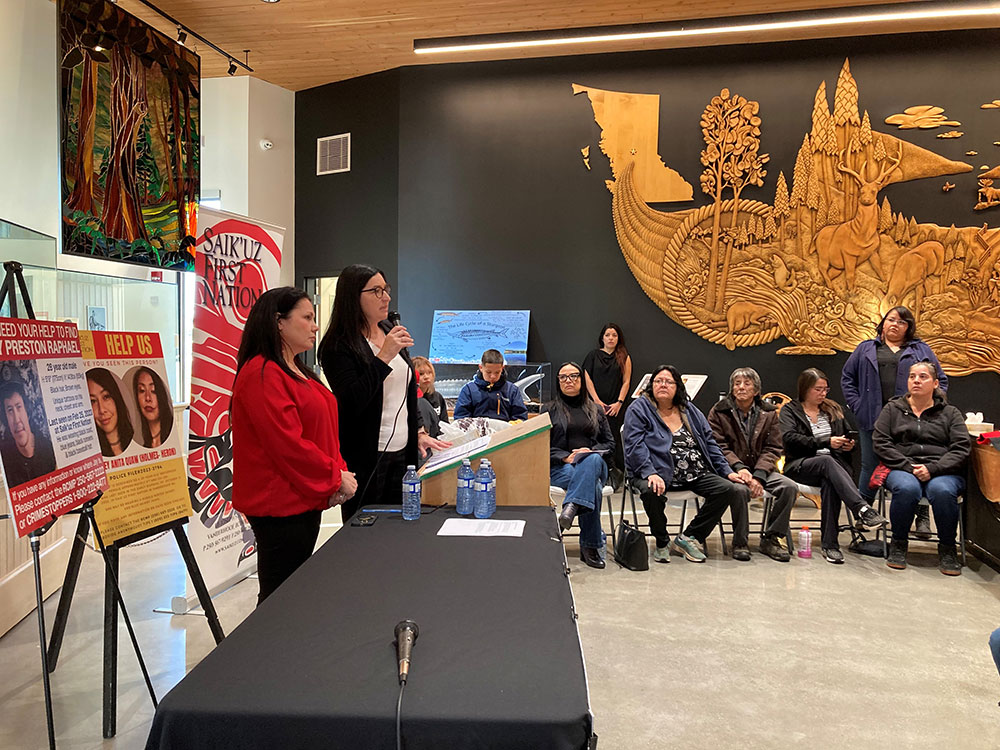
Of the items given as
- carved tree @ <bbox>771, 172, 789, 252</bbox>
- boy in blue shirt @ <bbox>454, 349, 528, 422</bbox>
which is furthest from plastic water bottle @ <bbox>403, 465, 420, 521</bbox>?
carved tree @ <bbox>771, 172, 789, 252</bbox>

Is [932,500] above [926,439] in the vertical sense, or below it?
below

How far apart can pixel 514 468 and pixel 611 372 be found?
13.7 feet

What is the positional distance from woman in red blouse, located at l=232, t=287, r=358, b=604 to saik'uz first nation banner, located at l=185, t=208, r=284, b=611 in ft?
4.60

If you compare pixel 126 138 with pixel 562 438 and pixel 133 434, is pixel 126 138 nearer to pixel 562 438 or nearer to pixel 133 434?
pixel 133 434

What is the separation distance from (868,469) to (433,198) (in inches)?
187

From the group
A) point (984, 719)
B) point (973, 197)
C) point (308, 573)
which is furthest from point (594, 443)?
point (973, 197)

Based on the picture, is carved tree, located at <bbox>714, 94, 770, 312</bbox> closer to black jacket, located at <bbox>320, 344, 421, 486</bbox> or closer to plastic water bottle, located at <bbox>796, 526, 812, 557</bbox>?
plastic water bottle, located at <bbox>796, 526, 812, 557</bbox>

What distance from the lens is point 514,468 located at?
2.78 meters

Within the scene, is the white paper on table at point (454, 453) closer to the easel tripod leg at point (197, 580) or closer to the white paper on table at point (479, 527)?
the white paper on table at point (479, 527)

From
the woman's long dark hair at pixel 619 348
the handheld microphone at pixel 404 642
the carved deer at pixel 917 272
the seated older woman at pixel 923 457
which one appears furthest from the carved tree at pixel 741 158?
the handheld microphone at pixel 404 642

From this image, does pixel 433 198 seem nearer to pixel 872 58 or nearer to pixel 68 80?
pixel 68 80

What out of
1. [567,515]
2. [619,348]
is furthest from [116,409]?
[619,348]

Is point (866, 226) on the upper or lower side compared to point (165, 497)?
upper

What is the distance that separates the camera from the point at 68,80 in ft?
15.3
